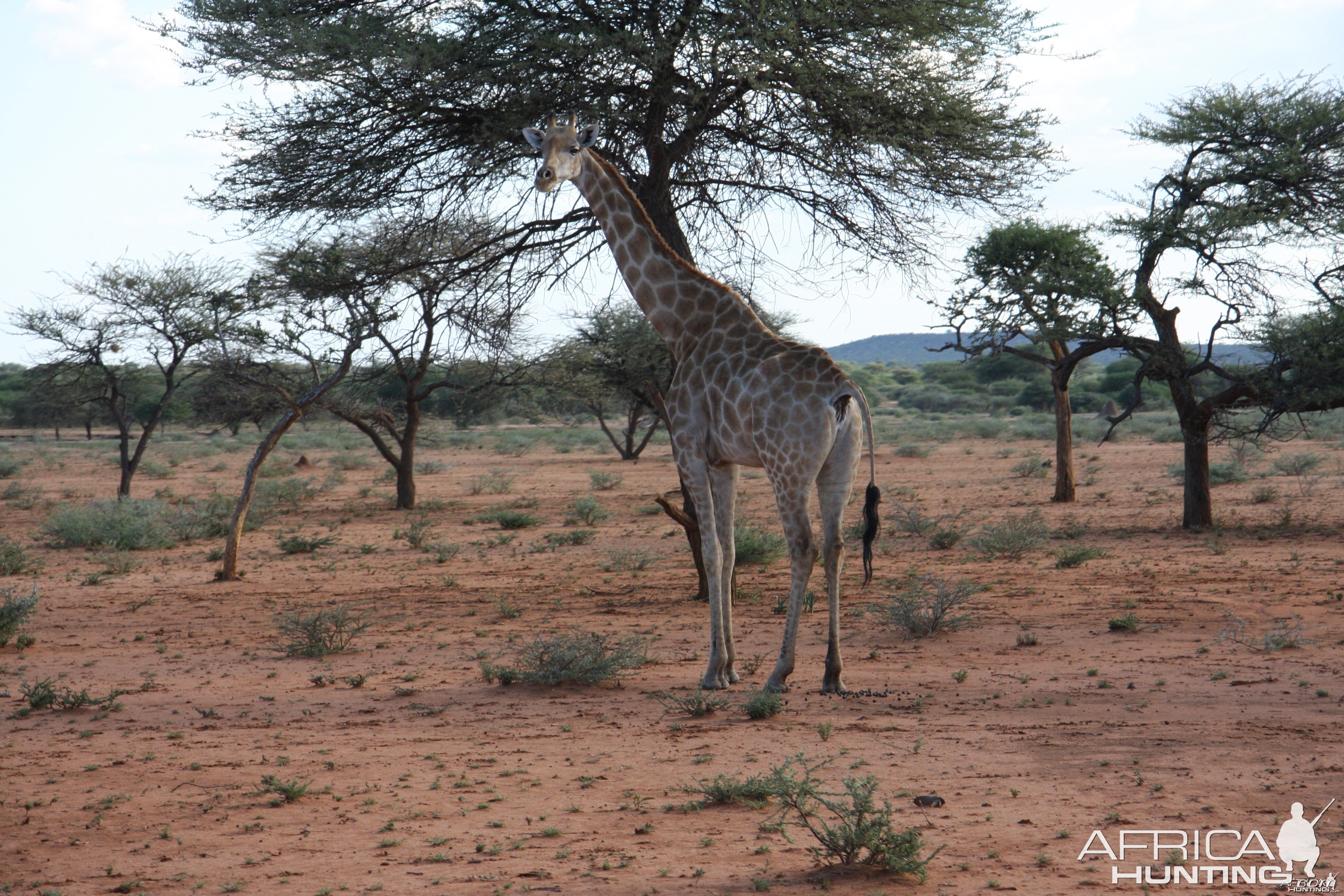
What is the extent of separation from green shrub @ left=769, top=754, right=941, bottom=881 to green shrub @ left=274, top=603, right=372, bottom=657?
518 centimetres

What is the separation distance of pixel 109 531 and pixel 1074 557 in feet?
46.7

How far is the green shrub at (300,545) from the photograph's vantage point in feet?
49.5

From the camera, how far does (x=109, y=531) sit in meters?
15.6

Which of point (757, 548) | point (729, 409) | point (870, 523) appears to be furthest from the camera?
point (757, 548)

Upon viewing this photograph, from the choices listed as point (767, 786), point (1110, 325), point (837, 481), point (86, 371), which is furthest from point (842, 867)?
point (86, 371)

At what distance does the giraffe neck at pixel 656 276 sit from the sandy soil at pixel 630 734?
104 inches

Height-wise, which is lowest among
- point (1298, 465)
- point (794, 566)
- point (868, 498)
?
point (794, 566)

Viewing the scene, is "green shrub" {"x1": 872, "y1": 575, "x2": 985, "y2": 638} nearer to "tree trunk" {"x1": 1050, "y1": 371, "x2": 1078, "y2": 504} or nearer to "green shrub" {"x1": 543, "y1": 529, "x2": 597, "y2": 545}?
"green shrub" {"x1": 543, "y1": 529, "x2": 597, "y2": 545}

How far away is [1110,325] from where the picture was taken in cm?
1459

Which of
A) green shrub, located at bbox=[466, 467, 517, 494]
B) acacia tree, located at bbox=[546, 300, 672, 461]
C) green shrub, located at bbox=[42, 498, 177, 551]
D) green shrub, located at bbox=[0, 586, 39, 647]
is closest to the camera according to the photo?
Result: green shrub, located at bbox=[0, 586, 39, 647]

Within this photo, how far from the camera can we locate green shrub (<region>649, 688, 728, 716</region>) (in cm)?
622

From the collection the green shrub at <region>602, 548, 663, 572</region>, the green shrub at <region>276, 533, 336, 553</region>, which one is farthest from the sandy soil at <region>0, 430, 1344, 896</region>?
the green shrub at <region>276, 533, 336, 553</region>

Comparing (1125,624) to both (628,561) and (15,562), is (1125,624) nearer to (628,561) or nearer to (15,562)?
(628,561)

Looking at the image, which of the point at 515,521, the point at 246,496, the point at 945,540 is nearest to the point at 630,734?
the point at 246,496
